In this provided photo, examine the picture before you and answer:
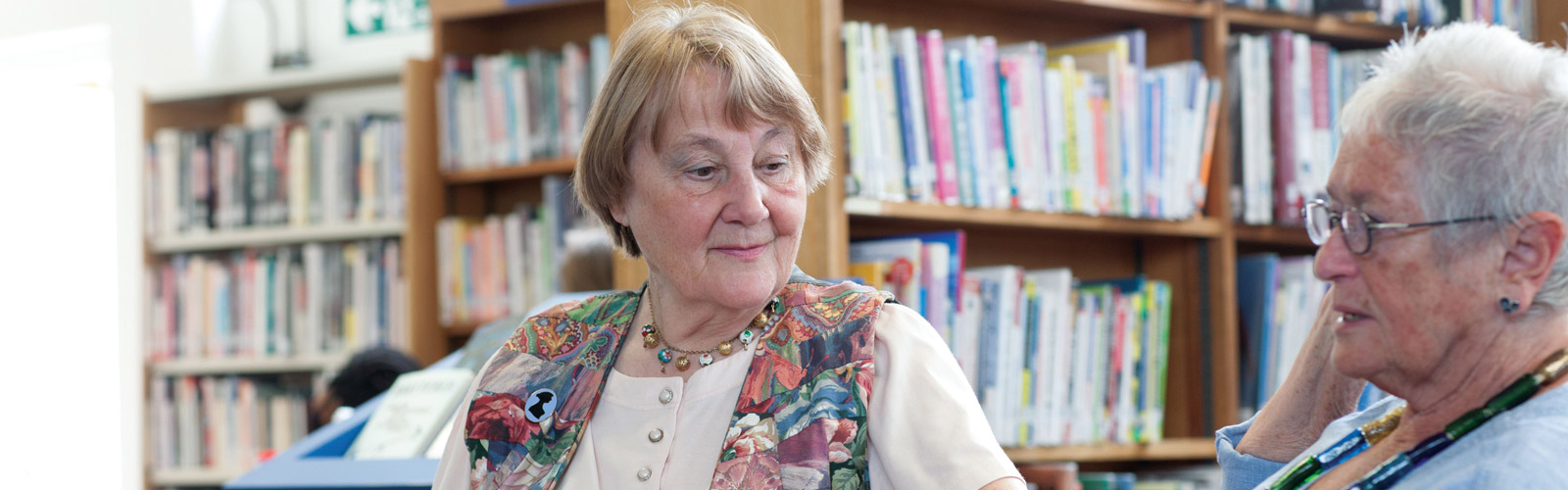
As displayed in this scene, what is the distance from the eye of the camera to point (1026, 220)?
98.3 inches

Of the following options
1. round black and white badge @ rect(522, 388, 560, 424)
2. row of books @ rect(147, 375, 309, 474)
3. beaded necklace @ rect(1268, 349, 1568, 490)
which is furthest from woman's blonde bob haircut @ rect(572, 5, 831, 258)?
row of books @ rect(147, 375, 309, 474)

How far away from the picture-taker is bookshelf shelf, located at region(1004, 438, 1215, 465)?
255 cm

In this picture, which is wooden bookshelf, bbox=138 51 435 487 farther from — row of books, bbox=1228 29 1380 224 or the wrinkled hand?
the wrinkled hand

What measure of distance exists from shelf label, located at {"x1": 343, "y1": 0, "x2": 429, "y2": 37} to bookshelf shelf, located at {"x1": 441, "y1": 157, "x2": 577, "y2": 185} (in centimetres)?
77

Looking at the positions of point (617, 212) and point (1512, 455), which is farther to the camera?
point (617, 212)

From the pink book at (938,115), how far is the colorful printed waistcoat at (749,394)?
101 cm

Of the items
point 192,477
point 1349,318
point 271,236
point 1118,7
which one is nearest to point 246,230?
point 271,236

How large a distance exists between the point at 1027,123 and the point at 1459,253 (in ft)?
4.72

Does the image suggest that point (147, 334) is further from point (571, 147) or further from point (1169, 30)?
point (1169, 30)

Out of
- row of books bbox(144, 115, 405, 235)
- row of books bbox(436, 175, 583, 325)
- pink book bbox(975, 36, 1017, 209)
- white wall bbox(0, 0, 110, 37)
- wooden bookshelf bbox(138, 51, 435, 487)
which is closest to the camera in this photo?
pink book bbox(975, 36, 1017, 209)

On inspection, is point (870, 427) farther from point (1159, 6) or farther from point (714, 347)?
point (1159, 6)

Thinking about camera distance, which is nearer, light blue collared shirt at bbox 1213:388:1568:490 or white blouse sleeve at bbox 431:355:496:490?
light blue collared shirt at bbox 1213:388:1568:490

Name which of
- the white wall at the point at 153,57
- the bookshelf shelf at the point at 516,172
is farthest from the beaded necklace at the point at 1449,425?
the white wall at the point at 153,57

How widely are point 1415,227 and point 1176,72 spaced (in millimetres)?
1639
